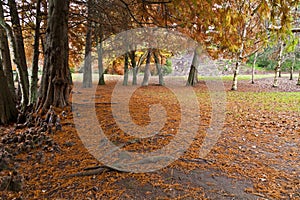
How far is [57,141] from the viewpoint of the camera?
3.27 meters

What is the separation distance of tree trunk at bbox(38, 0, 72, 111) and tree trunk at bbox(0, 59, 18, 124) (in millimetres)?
788

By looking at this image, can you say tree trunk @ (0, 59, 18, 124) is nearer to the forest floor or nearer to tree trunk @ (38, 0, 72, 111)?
tree trunk @ (38, 0, 72, 111)

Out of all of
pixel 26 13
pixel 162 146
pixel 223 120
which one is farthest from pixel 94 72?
pixel 162 146

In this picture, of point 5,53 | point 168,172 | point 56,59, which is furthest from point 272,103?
point 5,53

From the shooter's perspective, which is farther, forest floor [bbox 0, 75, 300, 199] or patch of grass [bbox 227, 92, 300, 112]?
patch of grass [bbox 227, 92, 300, 112]

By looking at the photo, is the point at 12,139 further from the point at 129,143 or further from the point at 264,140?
the point at 264,140

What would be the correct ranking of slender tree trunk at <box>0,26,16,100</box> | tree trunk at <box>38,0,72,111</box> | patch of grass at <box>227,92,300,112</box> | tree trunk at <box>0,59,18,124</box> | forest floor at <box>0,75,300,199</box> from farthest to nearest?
patch of grass at <box>227,92,300,112</box> → slender tree trunk at <box>0,26,16,100</box> → tree trunk at <box>0,59,18,124</box> → tree trunk at <box>38,0,72,111</box> → forest floor at <box>0,75,300,199</box>

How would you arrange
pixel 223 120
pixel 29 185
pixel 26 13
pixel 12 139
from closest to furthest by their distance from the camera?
pixel 29 185 < pixel 12 139 < pixel 223 120 < pixel 26 13

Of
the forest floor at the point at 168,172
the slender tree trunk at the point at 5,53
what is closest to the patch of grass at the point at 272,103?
the forest floor at the point at 168,172

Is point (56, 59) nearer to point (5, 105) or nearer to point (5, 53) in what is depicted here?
point (5, 105)

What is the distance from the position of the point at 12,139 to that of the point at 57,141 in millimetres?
667

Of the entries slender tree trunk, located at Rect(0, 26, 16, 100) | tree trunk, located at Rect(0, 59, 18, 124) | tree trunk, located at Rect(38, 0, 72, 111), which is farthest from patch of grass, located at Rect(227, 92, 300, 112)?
slender tree trunk, located at Rect(0, 26, 16, 100)

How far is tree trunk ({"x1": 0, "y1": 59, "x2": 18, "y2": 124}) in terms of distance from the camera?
4.46 metres

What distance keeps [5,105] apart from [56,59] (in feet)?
5.24
